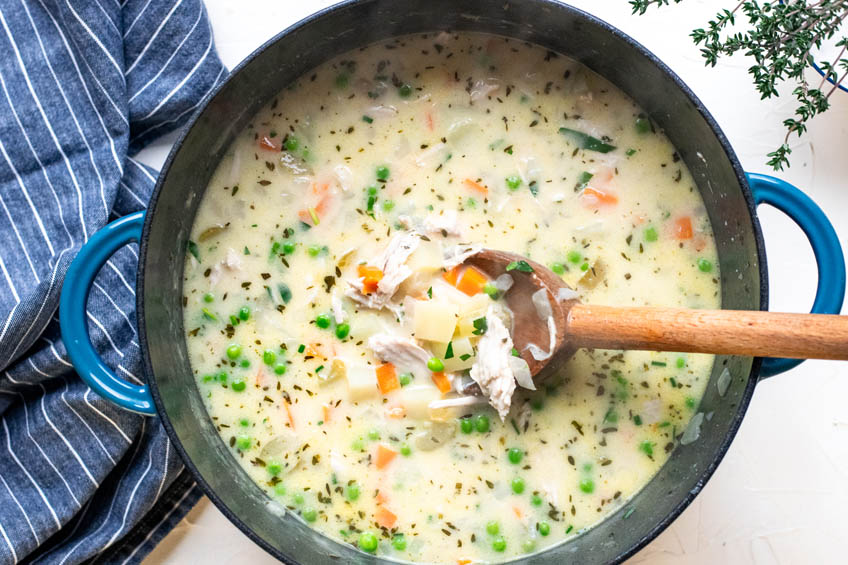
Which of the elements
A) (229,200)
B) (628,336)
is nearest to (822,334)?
(628,336)

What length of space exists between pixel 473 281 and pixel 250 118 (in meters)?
0.91

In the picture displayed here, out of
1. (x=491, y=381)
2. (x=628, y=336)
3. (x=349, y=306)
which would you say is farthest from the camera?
(x=349, y=306)

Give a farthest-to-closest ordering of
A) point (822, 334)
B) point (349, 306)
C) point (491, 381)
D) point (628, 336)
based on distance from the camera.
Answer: point (349, 306)
point (491, 381)
point (628, 336)
point (822, 334)

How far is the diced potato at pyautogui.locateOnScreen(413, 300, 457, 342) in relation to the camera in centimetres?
250

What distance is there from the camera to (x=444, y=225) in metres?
2.59

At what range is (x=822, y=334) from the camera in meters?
1.99

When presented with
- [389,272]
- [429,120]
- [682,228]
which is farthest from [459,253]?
[682,228]

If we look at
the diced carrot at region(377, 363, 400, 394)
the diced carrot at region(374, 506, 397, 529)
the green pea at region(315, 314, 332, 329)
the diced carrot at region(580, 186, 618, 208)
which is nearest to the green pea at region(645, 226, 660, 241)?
the diced carrot at region(580, 186, 618, 208)

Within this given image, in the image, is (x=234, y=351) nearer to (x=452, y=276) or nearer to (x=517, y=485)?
(x=452, y=276)

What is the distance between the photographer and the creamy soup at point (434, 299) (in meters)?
2.58

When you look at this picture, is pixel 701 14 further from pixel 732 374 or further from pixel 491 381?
pixel 491 381

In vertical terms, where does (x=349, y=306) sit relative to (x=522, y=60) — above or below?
below

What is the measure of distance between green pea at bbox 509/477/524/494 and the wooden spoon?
34 centimetres

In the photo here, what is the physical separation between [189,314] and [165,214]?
370 millimetres
